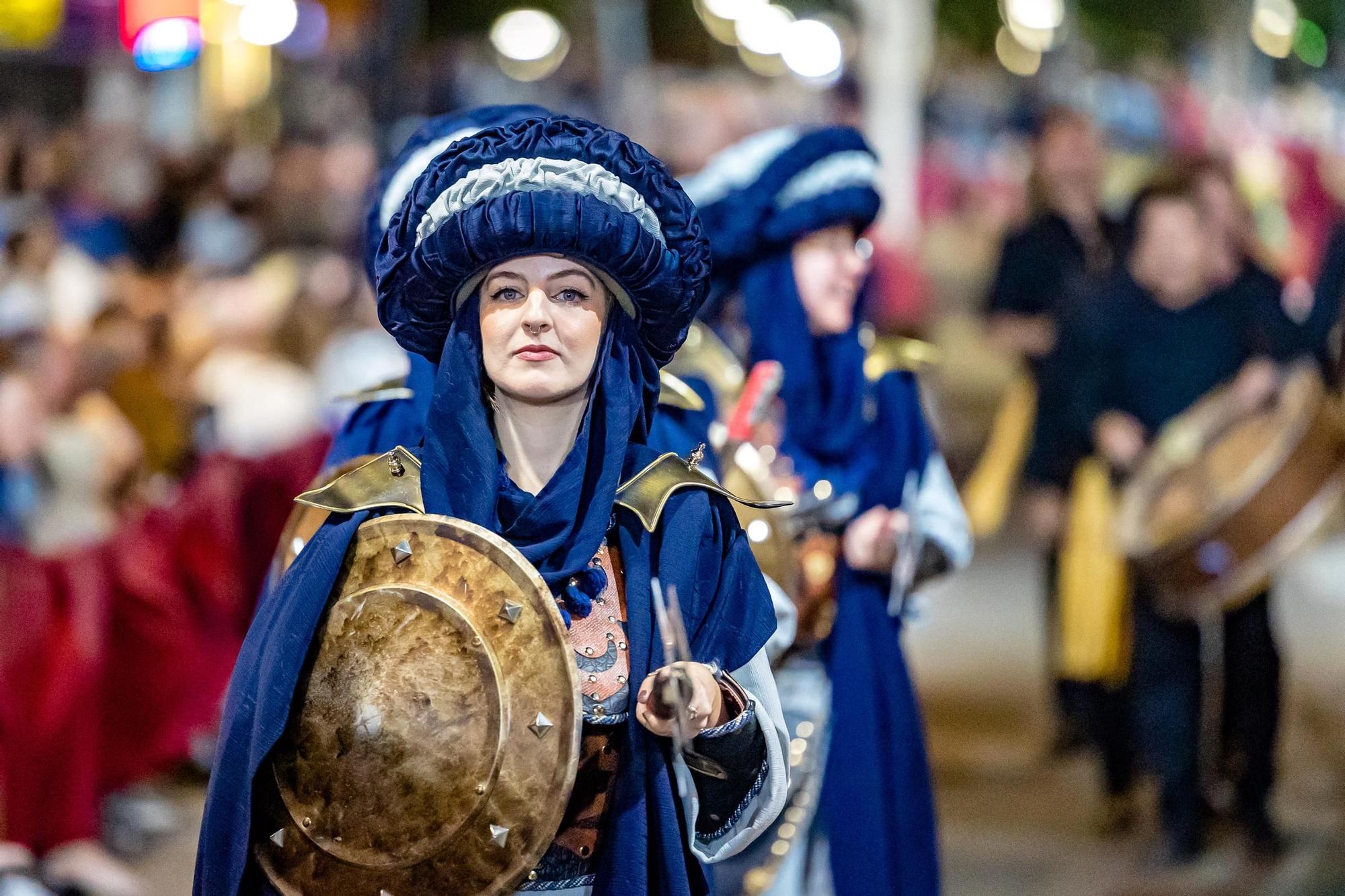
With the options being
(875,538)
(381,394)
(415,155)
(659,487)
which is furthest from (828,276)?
(659,487)

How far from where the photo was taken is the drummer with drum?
6.91 meters

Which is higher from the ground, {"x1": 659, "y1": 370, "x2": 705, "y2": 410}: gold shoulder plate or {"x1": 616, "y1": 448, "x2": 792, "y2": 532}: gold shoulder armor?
{"x1": 659, "y1": 370, "x2": 705, "y2": 410}: gold shoulder plate

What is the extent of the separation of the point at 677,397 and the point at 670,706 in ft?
4.46

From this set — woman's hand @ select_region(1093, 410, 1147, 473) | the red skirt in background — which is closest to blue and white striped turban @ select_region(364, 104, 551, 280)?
the red skirt in background

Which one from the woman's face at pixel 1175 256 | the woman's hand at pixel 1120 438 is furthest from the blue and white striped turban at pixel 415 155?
the woman's face at pixel 1175 256

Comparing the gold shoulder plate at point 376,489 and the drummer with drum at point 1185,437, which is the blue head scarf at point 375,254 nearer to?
the gold shoulder plate at point 376,489

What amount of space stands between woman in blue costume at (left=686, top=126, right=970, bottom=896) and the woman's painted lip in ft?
6.89

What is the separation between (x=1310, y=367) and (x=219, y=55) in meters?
11.0

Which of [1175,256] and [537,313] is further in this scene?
[1175,256]

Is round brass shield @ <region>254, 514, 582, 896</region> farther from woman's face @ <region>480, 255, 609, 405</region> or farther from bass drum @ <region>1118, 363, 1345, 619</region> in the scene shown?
bass drum @ <region>1118, 363, 1345, 619</region>

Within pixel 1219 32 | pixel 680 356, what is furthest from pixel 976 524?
pixel 1219 32

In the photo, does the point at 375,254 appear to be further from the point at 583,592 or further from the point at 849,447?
the point at 849,447

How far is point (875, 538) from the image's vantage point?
4633mm

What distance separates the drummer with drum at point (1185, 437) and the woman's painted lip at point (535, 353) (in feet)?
14.3
